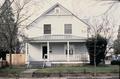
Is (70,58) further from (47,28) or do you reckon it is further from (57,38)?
(47,28)

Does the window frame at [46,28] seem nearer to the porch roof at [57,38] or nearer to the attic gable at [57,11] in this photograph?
the porch roof at [57,38]

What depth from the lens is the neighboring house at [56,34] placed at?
5009 cm

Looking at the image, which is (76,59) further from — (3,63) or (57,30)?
(3,63)

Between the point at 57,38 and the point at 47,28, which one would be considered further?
the point at 47,28

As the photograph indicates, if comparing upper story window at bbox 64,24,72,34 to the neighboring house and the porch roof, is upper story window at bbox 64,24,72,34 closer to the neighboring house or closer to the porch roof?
the neighboring house

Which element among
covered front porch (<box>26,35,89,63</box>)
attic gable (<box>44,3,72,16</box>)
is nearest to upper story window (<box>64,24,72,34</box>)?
covered front porch (<box>26,35,89,63</box>)

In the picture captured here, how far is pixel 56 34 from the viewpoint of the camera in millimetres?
50344

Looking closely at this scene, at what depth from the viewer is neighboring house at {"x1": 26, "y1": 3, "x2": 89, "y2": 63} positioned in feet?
164

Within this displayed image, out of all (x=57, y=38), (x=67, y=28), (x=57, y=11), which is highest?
(x=57, y=11)

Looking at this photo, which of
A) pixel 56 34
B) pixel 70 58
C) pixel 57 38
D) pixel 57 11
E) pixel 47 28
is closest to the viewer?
pixel 70 58

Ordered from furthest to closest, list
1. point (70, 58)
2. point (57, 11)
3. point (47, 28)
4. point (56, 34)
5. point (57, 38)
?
point (57, 11), point (47, 28), point (56, 34), point (57, 38), point (70, 58)

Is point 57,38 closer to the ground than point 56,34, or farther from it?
closer to the ground

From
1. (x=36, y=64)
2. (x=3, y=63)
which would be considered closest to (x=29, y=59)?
(x=36, y=64)

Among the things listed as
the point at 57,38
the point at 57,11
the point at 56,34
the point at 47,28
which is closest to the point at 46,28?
the point at 47,28
